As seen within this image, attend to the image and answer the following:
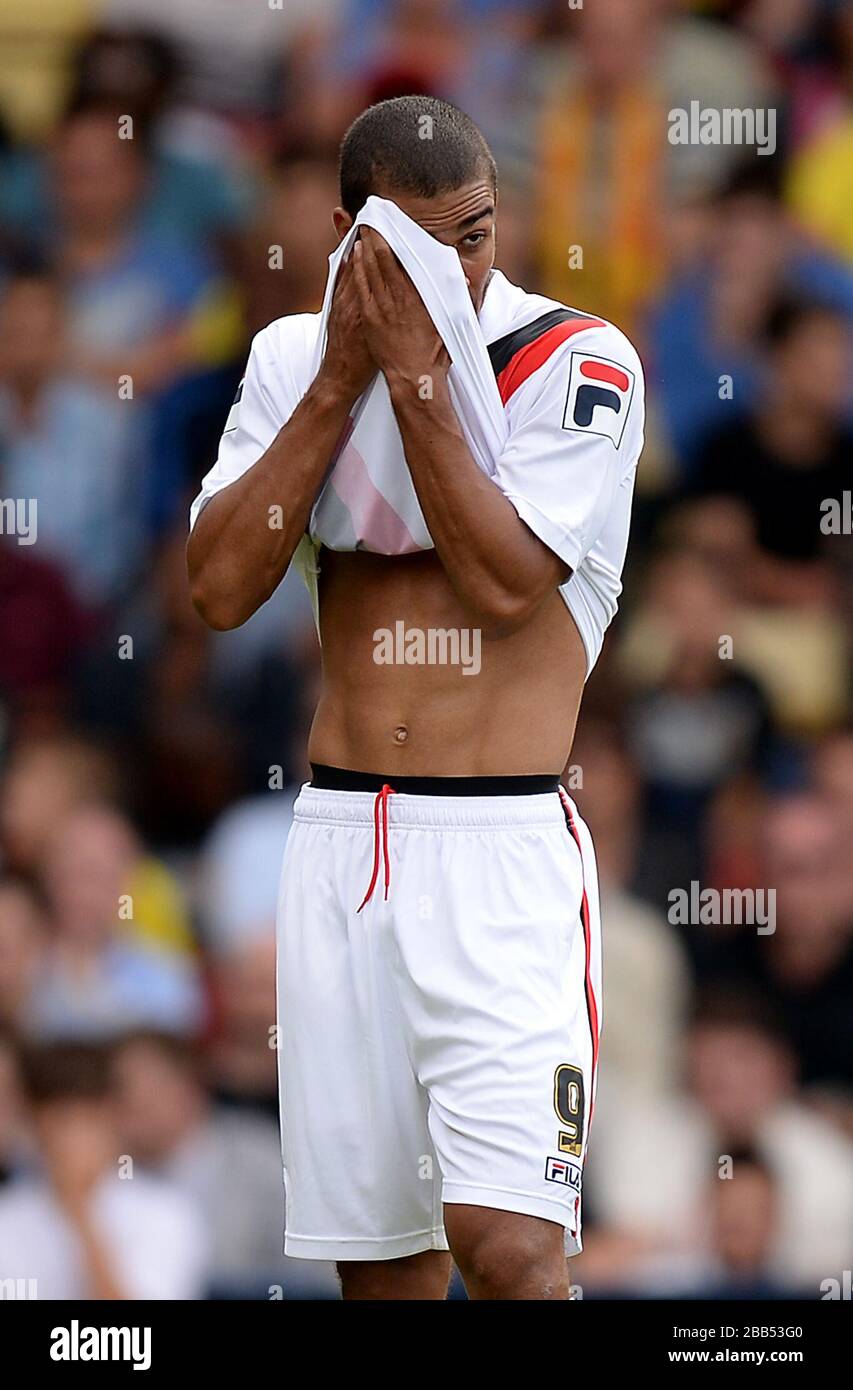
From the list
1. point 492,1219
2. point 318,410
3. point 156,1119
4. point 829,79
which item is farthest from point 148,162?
point 492,1219

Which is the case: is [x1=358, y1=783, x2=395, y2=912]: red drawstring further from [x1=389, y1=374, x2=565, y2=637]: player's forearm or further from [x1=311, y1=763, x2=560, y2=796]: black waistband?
[x1=389, y1=374, x2=565, y2=637]: player's forearm

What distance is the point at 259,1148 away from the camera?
442cm

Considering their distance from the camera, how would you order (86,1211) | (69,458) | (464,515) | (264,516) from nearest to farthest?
(464,515)
(264,516)
(86,1211)
(69,458)

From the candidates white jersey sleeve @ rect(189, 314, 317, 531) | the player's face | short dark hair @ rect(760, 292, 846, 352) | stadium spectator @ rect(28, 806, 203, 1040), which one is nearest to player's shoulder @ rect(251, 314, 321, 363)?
white jersey sleeve @ rect(189, 314, 317, 531)

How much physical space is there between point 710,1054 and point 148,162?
2.60 m

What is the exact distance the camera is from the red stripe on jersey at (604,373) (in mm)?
2734

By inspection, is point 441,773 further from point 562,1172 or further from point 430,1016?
point 562,1172

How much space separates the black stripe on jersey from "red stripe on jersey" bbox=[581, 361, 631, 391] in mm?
87

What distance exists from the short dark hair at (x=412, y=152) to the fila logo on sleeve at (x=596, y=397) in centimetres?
28

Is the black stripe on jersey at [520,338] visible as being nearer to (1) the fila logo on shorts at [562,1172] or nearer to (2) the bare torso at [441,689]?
(2) the bare torso at [441,689]

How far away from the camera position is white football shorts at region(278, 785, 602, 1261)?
2.62 m

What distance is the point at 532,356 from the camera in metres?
2.76

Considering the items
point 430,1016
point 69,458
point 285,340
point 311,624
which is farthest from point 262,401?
point 69,458

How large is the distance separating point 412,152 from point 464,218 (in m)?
0.11
